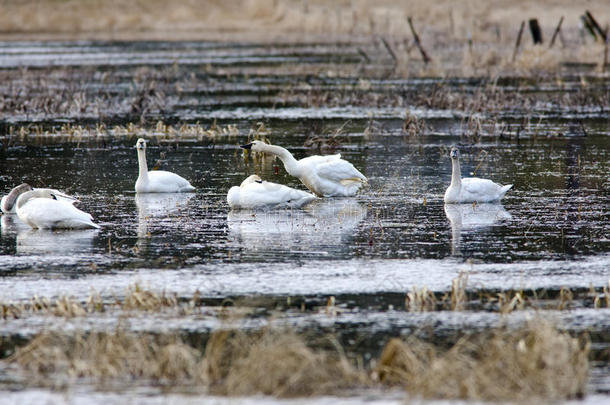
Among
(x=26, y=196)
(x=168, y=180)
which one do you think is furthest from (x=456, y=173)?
(x=26, y=196)

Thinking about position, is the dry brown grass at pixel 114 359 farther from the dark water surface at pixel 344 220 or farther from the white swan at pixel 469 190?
the white swan at pixel 469 190

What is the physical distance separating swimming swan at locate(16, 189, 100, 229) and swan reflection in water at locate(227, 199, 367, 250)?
1719mm

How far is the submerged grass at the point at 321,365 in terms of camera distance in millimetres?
6902

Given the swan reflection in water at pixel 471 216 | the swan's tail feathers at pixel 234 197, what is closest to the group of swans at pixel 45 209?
the swan's tail feathers at pixel 234 197

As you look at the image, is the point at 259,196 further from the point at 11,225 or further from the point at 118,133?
the point at 118,133

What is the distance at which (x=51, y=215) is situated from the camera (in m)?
12.3

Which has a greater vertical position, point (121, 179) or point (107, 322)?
point (121, 179)

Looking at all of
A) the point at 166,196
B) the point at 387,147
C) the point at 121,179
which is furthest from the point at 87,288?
the point at 387,147

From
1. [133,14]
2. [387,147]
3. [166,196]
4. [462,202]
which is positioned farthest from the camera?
[133,14]

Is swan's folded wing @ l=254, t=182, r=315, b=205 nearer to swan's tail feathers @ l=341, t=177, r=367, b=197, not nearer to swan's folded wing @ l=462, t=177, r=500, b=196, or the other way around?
swan's tail feathers @ l=341, t=177, r=367, b=197

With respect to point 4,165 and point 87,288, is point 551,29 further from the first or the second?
A: point 87,288

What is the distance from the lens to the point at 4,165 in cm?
1827

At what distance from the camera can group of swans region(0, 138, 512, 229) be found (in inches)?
486

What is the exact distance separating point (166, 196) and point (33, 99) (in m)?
13.8
